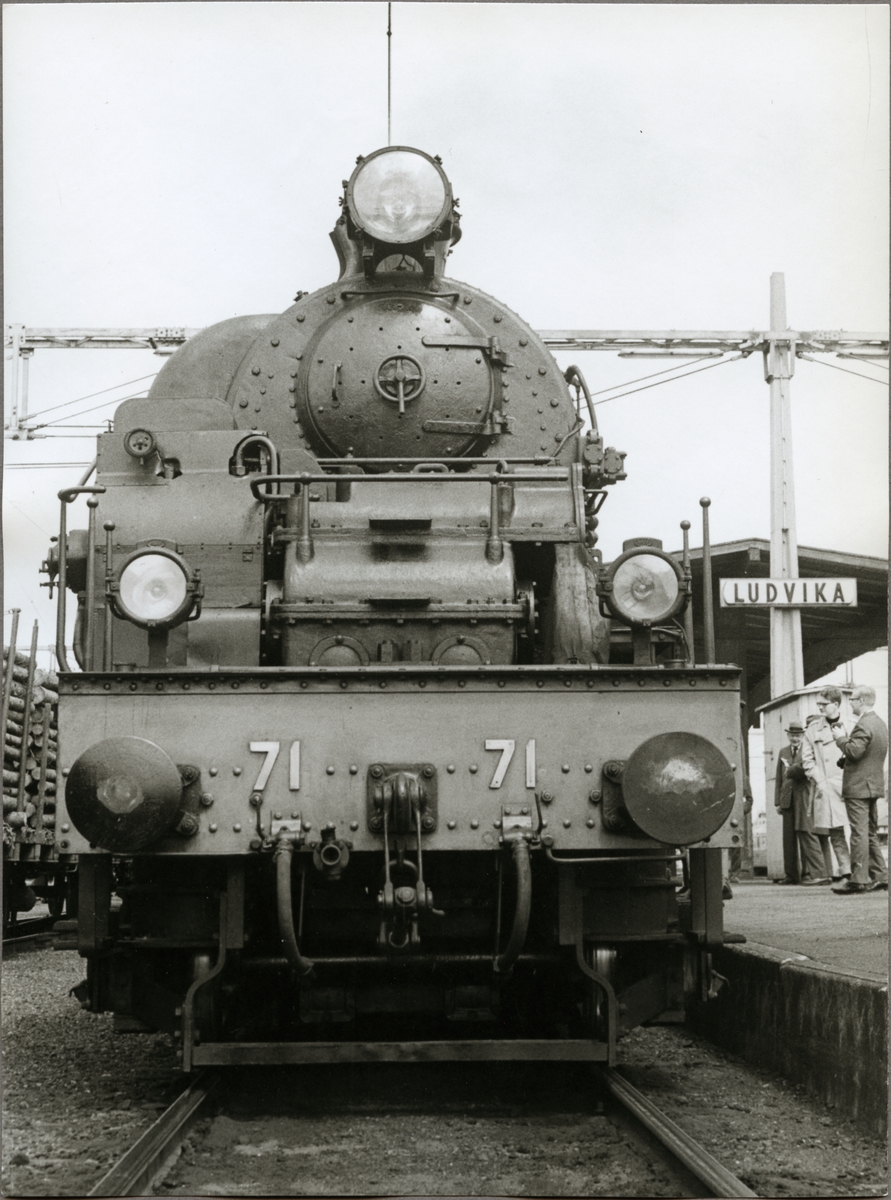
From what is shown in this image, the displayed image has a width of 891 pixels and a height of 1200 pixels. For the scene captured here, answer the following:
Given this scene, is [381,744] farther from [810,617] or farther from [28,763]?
[810,617]

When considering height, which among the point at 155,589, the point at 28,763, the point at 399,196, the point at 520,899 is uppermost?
the point at 399,196

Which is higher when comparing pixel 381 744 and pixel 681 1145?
pixel 381 744

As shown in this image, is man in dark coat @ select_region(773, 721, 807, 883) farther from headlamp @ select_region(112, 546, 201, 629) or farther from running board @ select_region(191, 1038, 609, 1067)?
headlamp @ select_region(112, 546, 201, 629)

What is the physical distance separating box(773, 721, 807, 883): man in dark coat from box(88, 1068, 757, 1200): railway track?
25.2 feet

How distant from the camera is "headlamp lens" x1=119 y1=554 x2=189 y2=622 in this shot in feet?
16.2

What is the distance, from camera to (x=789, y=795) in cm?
1245

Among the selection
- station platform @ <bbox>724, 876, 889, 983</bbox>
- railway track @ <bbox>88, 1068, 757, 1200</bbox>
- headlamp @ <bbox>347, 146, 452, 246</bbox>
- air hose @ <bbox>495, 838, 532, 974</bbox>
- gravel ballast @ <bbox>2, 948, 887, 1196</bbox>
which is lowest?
gravel ballast @ <bbox>2, 948, 887, 1196</bbox>

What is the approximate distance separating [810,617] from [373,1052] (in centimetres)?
990

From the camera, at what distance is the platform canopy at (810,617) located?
37.4 ft

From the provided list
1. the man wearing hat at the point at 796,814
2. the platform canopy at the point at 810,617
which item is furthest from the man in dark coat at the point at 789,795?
the platform canopy at the point at 810,617

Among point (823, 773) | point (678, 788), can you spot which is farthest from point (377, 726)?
point (823, 773)

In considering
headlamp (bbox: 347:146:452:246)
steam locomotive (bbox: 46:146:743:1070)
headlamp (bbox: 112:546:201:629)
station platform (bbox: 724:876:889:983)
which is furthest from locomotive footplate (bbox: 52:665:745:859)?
headlamp (bbox: 347:146:452:246)

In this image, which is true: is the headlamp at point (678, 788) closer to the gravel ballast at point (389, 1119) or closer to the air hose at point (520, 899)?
the air hose at point (520, 899)

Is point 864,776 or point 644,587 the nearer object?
point 644,587
